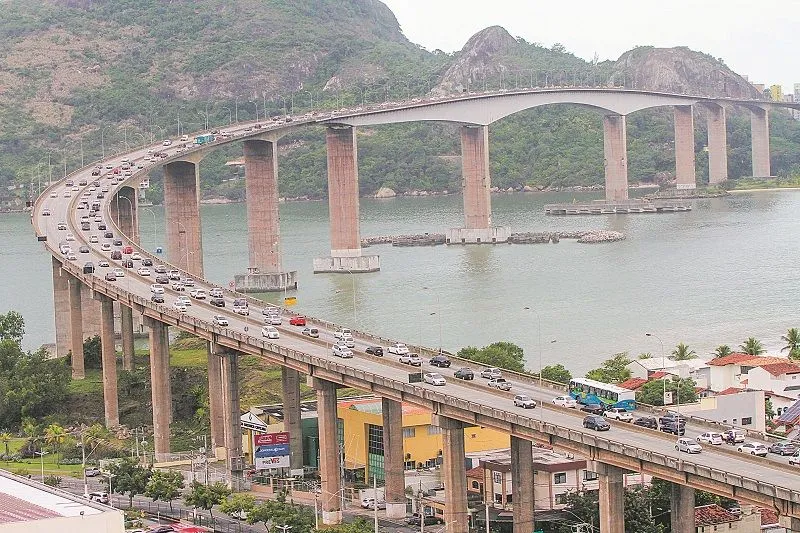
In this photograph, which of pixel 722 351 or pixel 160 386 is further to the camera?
pixel 722 351

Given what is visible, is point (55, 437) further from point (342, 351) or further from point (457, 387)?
point (457, 387)

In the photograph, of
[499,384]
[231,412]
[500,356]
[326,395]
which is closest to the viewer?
[499,384]

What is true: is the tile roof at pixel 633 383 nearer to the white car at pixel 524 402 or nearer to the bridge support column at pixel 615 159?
the white car at pixel 524 402

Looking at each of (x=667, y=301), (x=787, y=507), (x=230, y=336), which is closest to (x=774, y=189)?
(x=667, y=301)

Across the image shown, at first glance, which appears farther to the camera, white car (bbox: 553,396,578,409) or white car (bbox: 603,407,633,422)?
white car (bbox: 553,396,578,409)

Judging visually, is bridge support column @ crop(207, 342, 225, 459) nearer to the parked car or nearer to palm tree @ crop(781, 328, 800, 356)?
the parked car

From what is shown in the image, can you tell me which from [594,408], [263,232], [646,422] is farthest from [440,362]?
[263,232]

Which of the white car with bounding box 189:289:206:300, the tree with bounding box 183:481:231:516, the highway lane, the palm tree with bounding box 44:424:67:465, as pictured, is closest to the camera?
the highway lane

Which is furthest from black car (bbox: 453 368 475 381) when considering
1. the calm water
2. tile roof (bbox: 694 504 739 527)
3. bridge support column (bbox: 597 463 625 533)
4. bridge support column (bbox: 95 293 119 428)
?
the calm water
